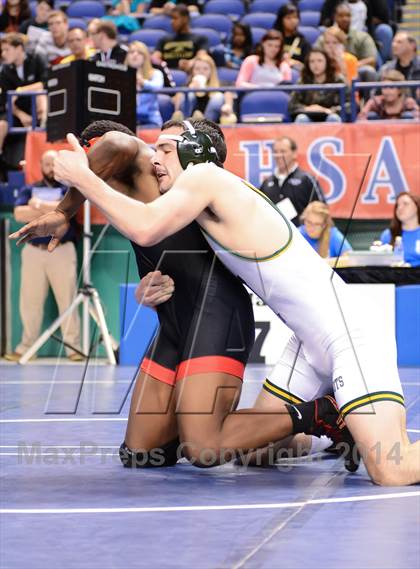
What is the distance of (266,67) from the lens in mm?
12086

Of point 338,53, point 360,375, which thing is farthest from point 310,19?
point 360,375

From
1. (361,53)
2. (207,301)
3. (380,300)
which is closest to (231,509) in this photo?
(207,301)

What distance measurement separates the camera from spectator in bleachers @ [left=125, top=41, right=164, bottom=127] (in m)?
11.4

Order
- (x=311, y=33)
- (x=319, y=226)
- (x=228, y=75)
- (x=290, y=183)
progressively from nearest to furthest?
(x=319, y=226) < (x=290, y=183) < (x=228, y=75) < (x=311, y=33)

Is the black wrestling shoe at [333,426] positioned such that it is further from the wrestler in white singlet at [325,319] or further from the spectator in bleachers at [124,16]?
the spectator in bleachers at [124,16]

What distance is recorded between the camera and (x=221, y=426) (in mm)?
4488

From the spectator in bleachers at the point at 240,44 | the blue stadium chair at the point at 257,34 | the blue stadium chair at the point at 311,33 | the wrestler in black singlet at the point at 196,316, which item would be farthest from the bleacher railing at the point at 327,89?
the wrestler in black singlet at the point at 196,316

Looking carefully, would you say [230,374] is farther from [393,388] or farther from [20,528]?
[20,528]

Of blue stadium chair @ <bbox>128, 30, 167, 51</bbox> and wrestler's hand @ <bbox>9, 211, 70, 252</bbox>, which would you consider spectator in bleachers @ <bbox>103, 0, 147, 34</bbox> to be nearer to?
blue stadium chair @ <bbox>128, 30, 167, 51</bbox>

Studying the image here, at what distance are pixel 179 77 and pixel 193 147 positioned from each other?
849 centimetres

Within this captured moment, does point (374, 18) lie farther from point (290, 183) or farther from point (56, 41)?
point (290, 183)

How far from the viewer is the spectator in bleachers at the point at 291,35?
1294 centimetres

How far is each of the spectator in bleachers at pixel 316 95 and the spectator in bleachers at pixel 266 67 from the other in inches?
30.7

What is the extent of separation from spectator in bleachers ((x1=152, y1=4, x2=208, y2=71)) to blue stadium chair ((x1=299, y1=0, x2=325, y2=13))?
2013mm
